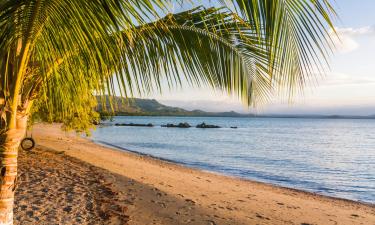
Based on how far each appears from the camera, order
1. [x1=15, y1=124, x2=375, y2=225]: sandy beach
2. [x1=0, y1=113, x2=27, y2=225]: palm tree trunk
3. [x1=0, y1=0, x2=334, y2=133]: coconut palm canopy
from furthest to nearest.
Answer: [x1=15, y1=124, x2=375, y2=225]: sandy beach
[x1=0, y1=113, x2=27, y2=225]: palm tree trunk
[x1=0, y1=0, x2=334, y2=133]: coconut palm canopy

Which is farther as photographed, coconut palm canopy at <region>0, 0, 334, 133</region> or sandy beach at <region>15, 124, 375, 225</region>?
sandy beach at <region>15, 124, 375, 225</region>

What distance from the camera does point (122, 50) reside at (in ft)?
10.6

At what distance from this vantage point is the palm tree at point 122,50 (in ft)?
6.12

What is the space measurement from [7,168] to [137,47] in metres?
1.48

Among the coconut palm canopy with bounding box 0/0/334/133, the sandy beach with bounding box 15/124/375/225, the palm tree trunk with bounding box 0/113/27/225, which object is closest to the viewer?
the coconut palm canopy with bounding box 0/0/334/133

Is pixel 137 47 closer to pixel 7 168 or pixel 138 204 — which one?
pixel 7 168

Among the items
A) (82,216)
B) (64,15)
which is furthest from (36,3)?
(82,216)

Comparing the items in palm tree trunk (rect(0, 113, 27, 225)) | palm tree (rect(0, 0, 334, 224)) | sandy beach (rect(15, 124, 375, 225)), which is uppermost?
palm tree (rect(0, 0, 334, 224))

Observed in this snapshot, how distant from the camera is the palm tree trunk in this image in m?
2.84

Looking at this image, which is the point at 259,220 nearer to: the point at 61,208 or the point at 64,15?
the point at 61,208

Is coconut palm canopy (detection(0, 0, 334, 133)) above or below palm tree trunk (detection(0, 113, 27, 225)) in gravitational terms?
above

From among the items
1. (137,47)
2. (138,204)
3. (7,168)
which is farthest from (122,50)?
(138,204)

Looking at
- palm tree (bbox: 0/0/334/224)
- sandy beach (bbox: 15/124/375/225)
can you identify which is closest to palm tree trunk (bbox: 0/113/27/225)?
palm tree (bbox: 0/0/334/224)

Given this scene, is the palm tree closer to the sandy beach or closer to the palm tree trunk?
the palm tree trunk
